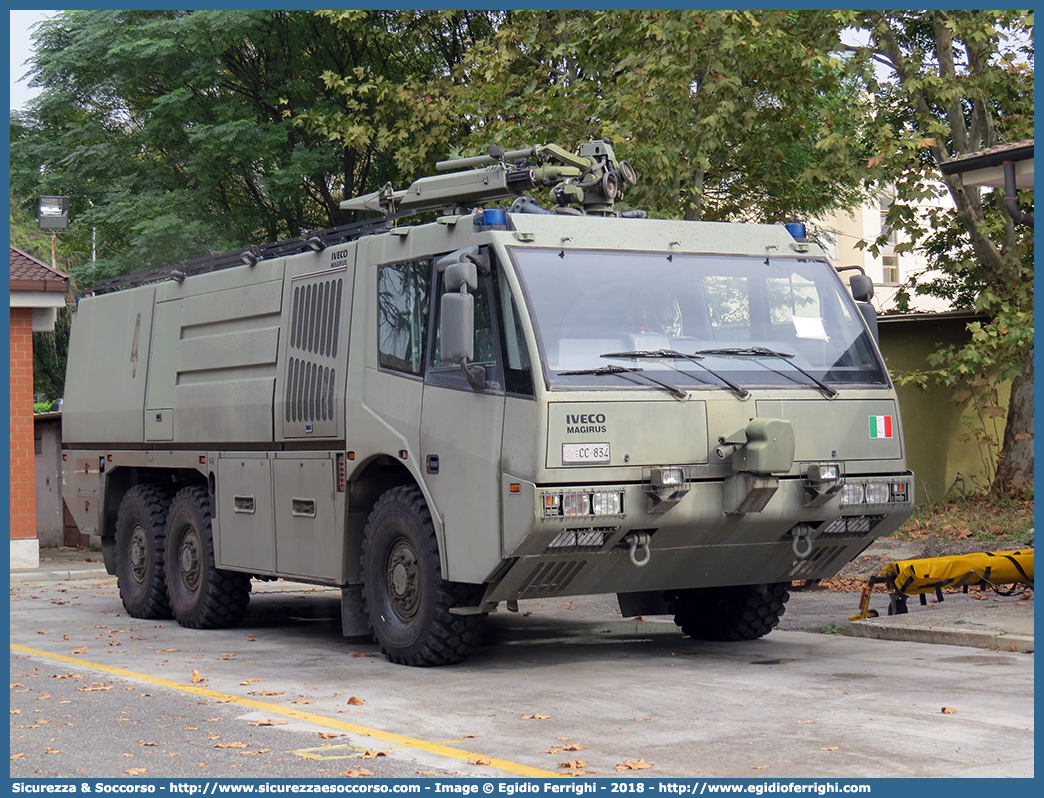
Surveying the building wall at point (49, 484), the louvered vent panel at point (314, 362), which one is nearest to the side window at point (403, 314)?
the louvered vent panel at point (314, 362)

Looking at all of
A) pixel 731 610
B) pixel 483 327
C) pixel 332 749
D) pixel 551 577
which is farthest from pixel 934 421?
pixel 332 749

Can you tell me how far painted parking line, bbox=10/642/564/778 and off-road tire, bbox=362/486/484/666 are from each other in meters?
1.46

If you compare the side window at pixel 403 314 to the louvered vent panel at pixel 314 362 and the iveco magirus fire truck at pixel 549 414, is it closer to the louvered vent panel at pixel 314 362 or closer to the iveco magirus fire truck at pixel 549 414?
the iveco magirus fire truck at pixel 549 414

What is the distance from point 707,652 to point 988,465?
11.0m

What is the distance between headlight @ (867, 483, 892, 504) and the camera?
10023 mm

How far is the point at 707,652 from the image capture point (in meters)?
11.0

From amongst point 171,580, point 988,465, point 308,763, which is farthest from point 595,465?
point 988,465

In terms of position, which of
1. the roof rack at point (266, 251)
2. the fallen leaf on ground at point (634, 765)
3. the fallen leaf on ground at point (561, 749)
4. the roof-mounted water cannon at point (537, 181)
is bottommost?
the fallen leaf on ground at point (561, 749)

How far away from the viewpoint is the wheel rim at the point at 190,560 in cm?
1330

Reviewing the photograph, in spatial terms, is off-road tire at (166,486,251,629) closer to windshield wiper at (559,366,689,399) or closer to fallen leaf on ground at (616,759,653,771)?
windshield wiper at (559,366,689,399)

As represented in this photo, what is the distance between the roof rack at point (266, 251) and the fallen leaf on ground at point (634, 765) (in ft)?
18.0

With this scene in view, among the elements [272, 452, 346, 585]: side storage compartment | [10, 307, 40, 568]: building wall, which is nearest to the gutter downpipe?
[272, 452, 346, 585]: side storage compartment

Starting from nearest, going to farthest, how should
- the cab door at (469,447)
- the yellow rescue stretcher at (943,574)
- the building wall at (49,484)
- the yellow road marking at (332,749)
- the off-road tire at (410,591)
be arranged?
the yellow road marking at (332,749), the cab door at (469,447), the off-road tire at (410,591), the yellow rescue stretcher at (943,574), the building wall at (49,484)

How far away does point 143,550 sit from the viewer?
559 inches
